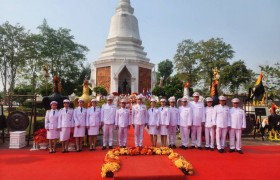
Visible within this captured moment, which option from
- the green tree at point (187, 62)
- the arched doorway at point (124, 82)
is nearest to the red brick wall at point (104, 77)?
the arched doorway at point (124, 82)

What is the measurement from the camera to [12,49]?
94.8ft

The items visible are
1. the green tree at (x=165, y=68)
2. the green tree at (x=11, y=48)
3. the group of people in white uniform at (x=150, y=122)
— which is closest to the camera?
the group of people in white uniform at (x=150, y=122)

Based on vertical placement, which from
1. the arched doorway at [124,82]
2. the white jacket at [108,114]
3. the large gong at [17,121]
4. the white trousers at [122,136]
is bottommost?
the white trousers at [122,136]

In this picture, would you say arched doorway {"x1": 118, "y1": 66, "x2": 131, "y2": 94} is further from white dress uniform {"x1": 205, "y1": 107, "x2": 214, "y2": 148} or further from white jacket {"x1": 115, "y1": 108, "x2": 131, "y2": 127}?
white dress uniform {"x1": 205, "y1": 107, "x2": 214, "y2": 148}

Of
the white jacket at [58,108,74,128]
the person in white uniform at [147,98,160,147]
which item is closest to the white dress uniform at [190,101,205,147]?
the person in white uniform at [147,98,160,147]

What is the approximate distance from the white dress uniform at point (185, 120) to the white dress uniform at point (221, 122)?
0.80 m

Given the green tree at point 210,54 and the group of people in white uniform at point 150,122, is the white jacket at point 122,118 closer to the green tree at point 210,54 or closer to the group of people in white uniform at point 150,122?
the group of people in white uniform at point 150,122

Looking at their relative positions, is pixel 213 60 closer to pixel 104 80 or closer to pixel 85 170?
pixel 104 80

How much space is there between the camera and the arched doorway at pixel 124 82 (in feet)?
97.7

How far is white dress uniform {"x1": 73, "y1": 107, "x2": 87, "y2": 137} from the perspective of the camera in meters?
8.41

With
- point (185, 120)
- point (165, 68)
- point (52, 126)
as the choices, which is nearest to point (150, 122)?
point (185, 120)

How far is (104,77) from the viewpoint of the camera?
3014 centimetres

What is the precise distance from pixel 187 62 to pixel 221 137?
33467 mm

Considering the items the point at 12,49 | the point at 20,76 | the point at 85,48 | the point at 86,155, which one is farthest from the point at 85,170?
the point at 85,48
